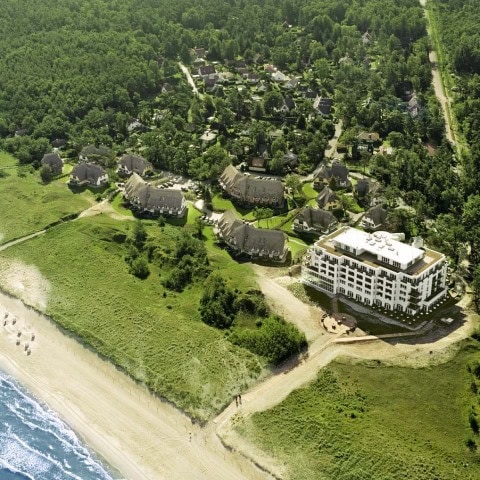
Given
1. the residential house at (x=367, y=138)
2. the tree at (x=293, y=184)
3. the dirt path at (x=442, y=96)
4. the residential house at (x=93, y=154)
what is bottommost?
the dirt path at (x=442, y=96)

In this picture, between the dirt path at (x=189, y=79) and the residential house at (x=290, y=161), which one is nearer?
the residential house at (x=290, y=161)

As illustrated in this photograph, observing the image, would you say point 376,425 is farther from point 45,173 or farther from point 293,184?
point 45,173

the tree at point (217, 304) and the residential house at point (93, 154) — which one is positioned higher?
the tree at point (217, 304)

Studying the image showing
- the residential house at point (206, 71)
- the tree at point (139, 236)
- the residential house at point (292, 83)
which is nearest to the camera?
the tree at point (139, 236)

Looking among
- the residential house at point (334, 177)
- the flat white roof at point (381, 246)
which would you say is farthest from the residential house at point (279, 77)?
the flat white roof at point (381, 246)

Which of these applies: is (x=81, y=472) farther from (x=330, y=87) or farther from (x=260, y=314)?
(x=330, y=87)

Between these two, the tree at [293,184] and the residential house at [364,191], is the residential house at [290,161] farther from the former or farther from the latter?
the residential house at [364,191]

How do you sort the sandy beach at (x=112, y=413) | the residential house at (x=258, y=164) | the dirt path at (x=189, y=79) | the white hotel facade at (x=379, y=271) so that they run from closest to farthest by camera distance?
the sandy beach at (x=112, y=413) → the white hotel facade at (x=379, y=271) → the residential house at (x=258, y=164) → the dirt path at (x=189, y=79)

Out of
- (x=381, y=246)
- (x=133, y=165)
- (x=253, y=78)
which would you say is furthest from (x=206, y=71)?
(x=381, y=246)
